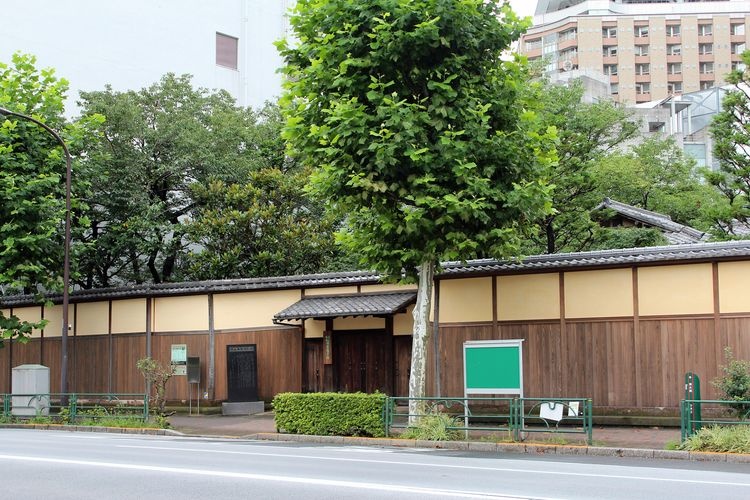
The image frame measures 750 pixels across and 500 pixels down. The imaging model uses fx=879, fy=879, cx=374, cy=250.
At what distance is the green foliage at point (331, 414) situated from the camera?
1909 cm

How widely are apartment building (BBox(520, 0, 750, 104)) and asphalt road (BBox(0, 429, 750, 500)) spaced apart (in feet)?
279

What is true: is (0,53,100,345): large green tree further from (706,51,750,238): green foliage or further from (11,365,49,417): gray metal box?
(706,51,750,238): green foliage

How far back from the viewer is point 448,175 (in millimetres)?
18375

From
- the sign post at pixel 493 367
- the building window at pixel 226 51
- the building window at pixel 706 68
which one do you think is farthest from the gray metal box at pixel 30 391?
the building window at pixel 706 68

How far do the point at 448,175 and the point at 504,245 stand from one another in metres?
2.06

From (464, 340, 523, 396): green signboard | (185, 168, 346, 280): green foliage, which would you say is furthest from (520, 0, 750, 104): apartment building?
(464, 340, 523, 396): green signboard

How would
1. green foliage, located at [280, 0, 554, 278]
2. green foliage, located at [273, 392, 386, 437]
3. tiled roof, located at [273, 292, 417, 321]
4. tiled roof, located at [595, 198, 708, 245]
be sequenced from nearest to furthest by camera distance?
green foliage, located at [280, 0, 554, 278]
green foliage, located at [273, 392, 386, 437]
tiled roof, located at [273, 292, 417, 321]
tiled roof, located at [595, 198, 708, 245]

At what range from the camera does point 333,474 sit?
11844 millimetres

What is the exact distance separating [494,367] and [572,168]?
42.8 ft

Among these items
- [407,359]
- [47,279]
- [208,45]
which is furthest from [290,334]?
[208,45]

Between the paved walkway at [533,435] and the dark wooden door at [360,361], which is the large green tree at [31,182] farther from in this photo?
the dark wooden door at [360,361]

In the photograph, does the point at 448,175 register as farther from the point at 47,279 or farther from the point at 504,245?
the point at 47,279

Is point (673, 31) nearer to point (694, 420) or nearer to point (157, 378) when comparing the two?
point (157, 378)

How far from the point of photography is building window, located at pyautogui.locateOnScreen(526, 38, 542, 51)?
324 ft
